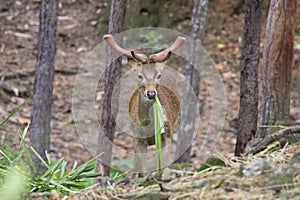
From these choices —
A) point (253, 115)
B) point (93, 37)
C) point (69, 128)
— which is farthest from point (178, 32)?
point (253, 115)

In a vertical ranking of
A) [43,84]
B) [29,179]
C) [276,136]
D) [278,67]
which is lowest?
[29,179]

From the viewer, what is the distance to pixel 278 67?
19.1 ft

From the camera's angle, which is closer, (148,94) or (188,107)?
(148,94)

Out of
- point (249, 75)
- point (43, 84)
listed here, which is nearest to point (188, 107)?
point (43, 84)

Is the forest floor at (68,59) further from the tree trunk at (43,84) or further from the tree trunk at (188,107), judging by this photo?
the tree trunk at (43,84)

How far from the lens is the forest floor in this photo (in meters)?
11.0

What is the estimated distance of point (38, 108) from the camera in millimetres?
8328

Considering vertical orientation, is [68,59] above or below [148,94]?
above

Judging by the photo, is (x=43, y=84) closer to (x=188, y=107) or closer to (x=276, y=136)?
(x=188, y=107)

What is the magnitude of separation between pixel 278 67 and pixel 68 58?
7.87 metres

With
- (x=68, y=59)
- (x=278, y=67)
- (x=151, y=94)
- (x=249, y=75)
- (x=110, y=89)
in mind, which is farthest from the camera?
(x=68, y=59)

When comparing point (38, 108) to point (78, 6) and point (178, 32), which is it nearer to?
point (178, 32)

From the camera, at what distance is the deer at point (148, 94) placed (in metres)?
6.66

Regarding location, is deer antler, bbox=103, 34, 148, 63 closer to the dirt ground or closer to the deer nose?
the deer nose
